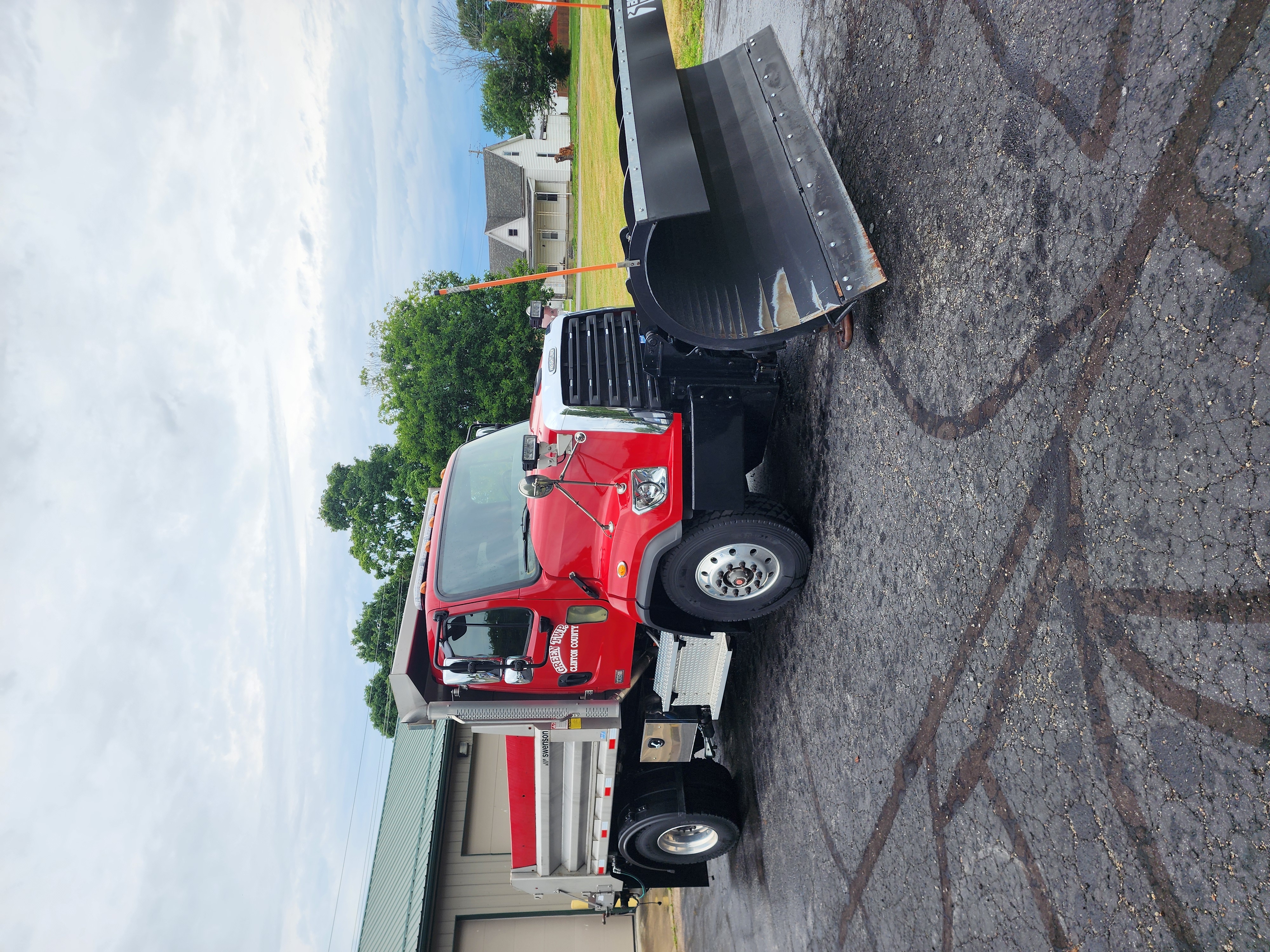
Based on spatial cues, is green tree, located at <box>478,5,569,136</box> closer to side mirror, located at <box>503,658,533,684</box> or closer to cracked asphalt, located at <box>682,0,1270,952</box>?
cracked asphalt, located at <box>682,0,1270,952</box>

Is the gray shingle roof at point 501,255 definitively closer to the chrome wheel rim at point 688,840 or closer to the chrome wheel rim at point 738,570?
the chrome wheel rim at point 688,840

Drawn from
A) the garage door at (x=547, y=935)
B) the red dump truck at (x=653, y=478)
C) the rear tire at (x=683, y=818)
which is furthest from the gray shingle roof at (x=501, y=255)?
the rear tire at (x=683, y=818)

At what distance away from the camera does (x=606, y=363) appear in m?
4.68

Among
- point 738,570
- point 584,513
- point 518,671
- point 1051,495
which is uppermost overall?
point 1051,495

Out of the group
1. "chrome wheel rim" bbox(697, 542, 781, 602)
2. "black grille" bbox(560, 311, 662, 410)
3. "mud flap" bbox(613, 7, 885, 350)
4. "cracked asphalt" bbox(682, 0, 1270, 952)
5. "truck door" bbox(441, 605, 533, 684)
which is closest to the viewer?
"cracked asphalt" bbox(682, 0, 1270, 952)

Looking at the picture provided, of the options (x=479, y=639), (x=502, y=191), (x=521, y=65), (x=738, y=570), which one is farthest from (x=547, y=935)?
(x=502, y=191)

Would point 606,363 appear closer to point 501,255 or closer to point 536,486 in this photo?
point 536,486

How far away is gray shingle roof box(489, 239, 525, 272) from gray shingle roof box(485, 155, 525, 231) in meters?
1.11

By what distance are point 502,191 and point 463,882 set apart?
3734 centimetres

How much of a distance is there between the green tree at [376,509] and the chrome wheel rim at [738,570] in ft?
55.5

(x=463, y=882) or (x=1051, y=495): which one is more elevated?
(x=1051, y=495)

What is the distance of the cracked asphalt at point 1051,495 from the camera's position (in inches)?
84.5

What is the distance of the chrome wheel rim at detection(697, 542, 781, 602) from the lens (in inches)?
183

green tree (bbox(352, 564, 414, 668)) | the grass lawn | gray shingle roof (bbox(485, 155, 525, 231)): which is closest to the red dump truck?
the grass lawn
